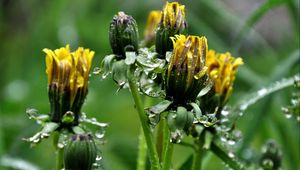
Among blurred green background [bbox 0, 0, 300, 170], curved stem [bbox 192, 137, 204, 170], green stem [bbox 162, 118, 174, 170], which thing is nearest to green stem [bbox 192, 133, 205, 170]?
curved stem [bbox 192, 137, 204, 170]

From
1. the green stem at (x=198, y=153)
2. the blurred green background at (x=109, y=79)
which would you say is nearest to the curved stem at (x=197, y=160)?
the green stem at (x=198, y=153)

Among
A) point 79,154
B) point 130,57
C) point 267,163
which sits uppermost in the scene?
point 130,57

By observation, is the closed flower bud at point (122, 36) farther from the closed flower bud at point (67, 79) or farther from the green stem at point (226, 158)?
the green stem at point (226, 158)

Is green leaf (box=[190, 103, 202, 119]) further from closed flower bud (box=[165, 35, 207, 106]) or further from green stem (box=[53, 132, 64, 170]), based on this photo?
green stem (box=[53, 132, 64, 170])

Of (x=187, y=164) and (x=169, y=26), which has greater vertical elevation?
(x=169, y=26)

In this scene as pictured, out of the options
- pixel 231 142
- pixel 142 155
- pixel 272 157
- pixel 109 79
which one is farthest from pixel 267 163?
pixel 109 79

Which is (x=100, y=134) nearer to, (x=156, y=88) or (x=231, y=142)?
(x=156, y=88)

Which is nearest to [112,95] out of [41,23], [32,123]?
[41,23]
